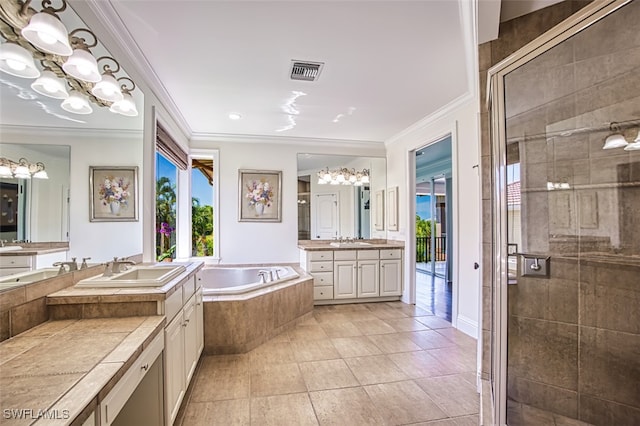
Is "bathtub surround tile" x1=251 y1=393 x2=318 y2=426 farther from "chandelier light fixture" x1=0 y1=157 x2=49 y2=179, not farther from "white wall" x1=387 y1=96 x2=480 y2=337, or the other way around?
"white wall" x1=387 y1=96 x2=480 y2=337

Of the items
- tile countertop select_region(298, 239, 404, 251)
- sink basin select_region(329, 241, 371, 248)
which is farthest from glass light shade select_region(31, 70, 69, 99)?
sink basin select_region(329, 241, 371, 248)

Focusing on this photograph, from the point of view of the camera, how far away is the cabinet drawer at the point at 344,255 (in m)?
4.56

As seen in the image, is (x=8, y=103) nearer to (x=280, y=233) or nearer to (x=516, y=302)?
(x=516, y=302)

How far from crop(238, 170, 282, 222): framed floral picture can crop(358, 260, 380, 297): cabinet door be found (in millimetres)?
1470

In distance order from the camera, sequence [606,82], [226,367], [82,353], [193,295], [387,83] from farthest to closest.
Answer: [387,83], [226,367], [193,295], [606,82], [82,353]

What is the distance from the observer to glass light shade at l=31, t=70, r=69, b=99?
1.51 m

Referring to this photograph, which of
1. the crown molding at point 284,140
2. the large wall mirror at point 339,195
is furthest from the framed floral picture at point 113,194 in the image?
the large wall mirror at point 339,195

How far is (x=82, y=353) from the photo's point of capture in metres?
1.12

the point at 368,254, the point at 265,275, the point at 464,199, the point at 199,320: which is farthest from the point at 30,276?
the point at 368,254

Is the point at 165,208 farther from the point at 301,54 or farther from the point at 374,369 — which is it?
the point at 374,369

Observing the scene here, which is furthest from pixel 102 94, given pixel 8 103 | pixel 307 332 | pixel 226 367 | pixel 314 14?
pixel 307 332

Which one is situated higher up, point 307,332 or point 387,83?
point 387,83

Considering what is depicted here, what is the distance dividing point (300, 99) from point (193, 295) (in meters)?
2.20

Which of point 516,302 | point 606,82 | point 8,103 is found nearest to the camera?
point 8,103
